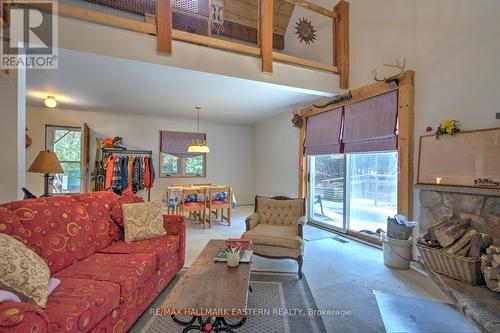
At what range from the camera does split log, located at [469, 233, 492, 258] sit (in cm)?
196

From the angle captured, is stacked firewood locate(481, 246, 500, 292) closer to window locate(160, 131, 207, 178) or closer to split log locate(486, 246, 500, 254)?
split log locate(486, 246, 500, 254)

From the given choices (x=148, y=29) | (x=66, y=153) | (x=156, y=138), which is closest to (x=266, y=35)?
(x=148, y=29)

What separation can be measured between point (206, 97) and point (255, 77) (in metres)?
1.54

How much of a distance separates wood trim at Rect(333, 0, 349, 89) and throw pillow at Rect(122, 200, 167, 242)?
347 centimetres

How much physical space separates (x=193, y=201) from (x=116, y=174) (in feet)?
7.38

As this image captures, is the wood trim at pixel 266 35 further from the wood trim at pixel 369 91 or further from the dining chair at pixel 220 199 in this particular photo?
the dining chair at pixel 220 199

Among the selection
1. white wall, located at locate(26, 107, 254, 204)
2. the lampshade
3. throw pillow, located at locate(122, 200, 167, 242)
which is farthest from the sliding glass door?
the lampshade

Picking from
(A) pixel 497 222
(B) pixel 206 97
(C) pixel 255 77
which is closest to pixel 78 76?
(B) pixel 206 97

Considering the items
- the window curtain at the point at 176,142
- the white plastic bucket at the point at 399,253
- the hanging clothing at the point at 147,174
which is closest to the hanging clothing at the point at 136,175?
the hanging clothing at the point at 147,174

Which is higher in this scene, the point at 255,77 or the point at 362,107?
the point at 255,77

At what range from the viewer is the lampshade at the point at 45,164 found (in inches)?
110

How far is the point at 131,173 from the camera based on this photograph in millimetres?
5840

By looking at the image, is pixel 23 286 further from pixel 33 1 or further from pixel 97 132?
pixel 97 132

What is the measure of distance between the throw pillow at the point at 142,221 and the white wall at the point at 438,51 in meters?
3.11
